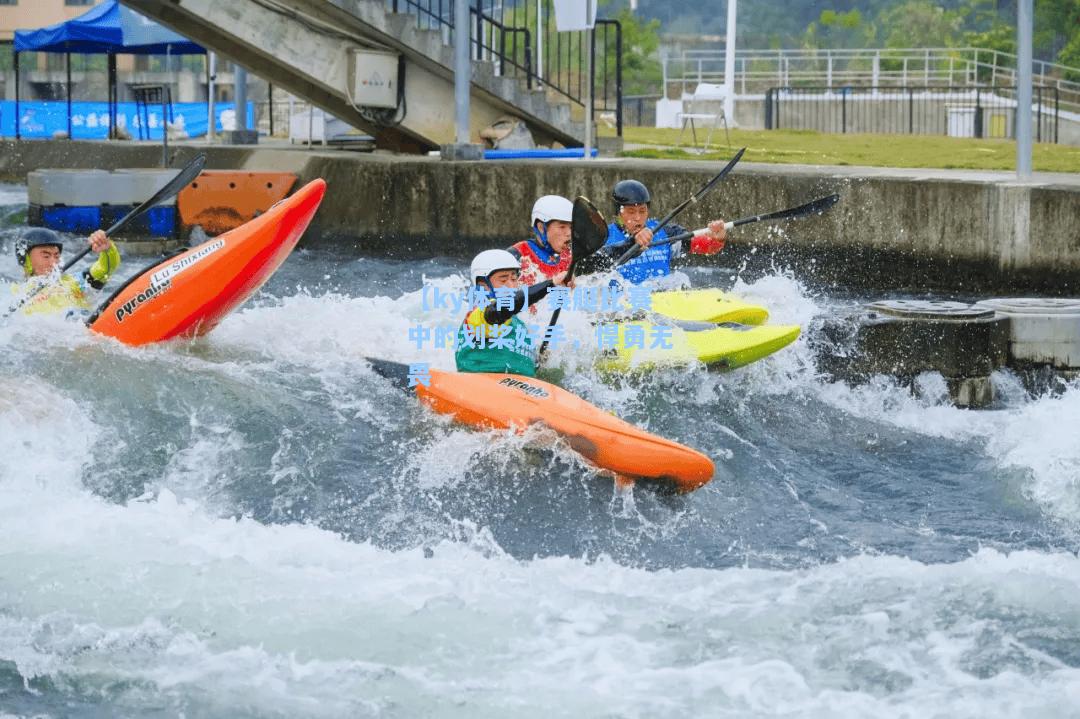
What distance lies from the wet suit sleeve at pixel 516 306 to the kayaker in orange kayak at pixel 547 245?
3.87ft

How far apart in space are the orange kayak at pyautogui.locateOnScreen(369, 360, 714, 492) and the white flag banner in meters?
7.93

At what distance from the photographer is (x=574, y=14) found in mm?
14922

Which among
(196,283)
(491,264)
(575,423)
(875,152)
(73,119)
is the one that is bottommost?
(575,423)

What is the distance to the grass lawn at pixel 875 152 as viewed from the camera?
15.2 metres

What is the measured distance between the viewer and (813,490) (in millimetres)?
7707

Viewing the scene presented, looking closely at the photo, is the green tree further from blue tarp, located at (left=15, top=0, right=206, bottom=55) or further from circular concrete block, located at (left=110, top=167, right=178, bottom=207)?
circular concrete block, located at (left=110, top=167, right=178, bottom=207)

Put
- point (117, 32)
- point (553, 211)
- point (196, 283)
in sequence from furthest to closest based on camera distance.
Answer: point (117, 32), point (196, 283), point (553, 211)

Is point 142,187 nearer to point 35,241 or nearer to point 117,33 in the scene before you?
point 117,33

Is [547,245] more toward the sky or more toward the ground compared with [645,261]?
more toward the sky

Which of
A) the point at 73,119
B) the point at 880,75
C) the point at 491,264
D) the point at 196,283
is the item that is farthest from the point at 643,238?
the point at 880,75

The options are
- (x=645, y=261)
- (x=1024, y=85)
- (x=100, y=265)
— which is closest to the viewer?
(x=645, y=261)

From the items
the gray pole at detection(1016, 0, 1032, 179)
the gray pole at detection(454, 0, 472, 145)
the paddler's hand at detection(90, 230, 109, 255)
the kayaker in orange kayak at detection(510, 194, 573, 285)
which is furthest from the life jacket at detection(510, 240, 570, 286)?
Answer: the gray pole at detection(454, 0, 472, 145)

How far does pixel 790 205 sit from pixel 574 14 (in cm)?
340

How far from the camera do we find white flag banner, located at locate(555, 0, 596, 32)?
48.9 feet
